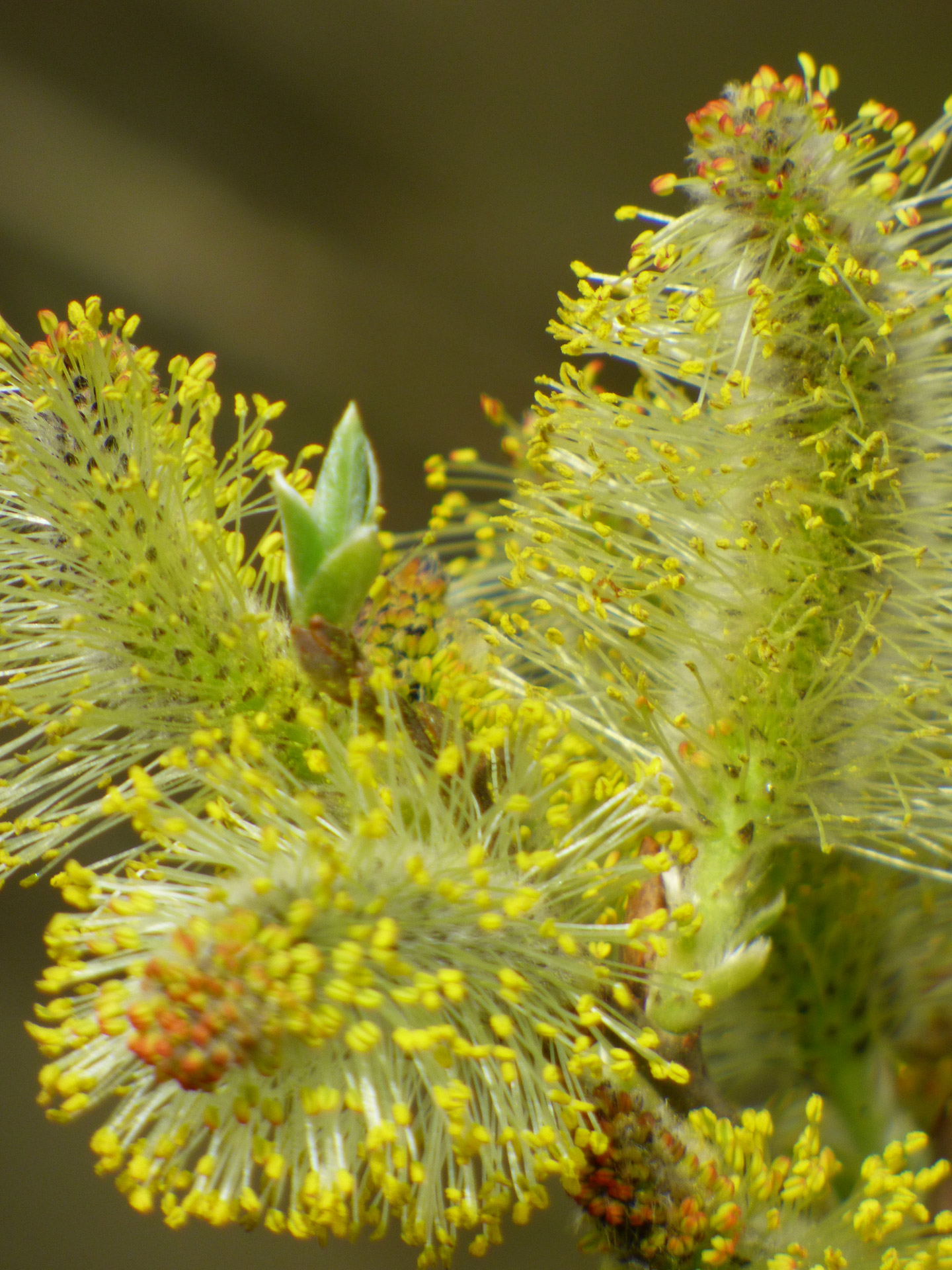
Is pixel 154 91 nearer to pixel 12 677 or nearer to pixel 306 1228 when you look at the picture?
pixel 12 677

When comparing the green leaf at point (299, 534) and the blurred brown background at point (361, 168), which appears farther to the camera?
the blurred brown background at point (361, 168)

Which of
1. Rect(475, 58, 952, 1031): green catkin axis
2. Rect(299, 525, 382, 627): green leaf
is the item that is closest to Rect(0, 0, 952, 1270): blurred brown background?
Rect(475, 58, 952, 1031): green catkin axis

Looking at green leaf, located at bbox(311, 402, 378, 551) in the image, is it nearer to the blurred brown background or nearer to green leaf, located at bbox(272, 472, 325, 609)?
green leaf, located at bbox(272, 472, 325, 609)

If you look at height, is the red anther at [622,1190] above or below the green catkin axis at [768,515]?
below

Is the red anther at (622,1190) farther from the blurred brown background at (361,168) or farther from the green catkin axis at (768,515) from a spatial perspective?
the blurred brown background at (361,168)

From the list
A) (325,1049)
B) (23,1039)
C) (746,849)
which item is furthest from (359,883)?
(23,1039)

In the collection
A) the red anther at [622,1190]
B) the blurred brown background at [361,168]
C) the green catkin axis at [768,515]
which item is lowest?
the red anther at [622,1190]

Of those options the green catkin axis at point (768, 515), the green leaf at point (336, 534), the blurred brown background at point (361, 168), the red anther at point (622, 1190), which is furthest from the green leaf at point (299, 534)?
the blurred brown background at point (361, 168)
